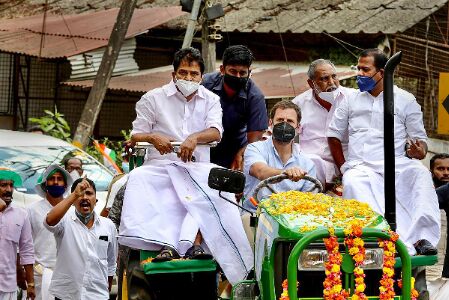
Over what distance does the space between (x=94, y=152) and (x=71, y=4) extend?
25.0ft

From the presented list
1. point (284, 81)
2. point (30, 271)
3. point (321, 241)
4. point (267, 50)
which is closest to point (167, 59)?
point (267, 50)

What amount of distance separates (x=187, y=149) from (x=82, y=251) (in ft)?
9.84

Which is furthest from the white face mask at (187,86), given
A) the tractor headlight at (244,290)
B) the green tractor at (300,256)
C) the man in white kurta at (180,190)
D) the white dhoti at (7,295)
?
the white dhoti at (7,295)

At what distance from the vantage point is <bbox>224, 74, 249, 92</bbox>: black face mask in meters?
10.3

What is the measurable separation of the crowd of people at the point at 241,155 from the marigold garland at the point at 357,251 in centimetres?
128

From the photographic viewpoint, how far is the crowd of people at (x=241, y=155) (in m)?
8.94

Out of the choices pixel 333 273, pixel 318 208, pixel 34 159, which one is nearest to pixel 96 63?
pixel 34 159

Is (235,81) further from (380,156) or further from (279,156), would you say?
(380,156)

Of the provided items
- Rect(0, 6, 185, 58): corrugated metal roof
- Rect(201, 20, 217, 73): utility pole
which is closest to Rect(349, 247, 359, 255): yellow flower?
Rect(201, 20, 217, 73): utility pole

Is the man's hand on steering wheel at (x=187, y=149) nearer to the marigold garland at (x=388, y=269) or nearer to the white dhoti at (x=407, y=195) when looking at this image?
the white dhoti at (x=407, y=195)

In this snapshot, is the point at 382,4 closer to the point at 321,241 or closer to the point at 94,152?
the point at 94,152

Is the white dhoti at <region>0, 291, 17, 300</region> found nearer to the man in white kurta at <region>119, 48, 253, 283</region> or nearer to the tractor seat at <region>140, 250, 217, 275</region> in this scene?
the man in white kurta at <region>119, 48, 253, 283</region>

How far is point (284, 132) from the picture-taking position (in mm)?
9148

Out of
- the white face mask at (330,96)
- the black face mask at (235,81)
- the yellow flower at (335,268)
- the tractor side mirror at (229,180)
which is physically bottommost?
the yellow flower at (335,268)
